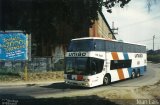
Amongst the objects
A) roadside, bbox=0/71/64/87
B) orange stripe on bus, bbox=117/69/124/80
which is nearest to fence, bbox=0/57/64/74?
roadside, bbox=0/71/64/87

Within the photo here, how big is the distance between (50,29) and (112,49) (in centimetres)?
1757

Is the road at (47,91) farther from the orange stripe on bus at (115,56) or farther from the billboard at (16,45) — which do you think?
the billboard at (16,45)

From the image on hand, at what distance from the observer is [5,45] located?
107ft

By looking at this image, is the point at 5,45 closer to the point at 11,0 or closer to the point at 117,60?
the point at 117,60

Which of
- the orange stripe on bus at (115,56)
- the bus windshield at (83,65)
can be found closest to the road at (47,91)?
the bus windshield at (83,65)

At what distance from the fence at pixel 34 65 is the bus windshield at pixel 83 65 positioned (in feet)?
36.2

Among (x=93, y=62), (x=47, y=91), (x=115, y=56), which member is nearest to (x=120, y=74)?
(x=115, y=56)

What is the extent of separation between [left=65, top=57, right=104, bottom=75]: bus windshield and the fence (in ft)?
36.2

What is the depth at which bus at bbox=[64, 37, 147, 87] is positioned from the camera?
23859 mm

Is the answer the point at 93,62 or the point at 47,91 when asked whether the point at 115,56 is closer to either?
the point at 93,62

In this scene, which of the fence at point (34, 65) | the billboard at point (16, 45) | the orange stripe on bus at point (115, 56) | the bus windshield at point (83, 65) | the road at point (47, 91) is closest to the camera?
the road at point (47, 91)

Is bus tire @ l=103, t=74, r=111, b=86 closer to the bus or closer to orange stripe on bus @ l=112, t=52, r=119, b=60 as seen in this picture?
the bus

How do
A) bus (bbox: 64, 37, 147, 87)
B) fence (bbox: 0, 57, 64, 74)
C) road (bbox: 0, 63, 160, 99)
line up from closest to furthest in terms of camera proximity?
road (bbox: 0, 63, 160, 99) → bus (bbox: 64, 37, 147, 87) → fence (bbox: 0, 57, 64, 74)

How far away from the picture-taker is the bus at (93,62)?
78.3ft
